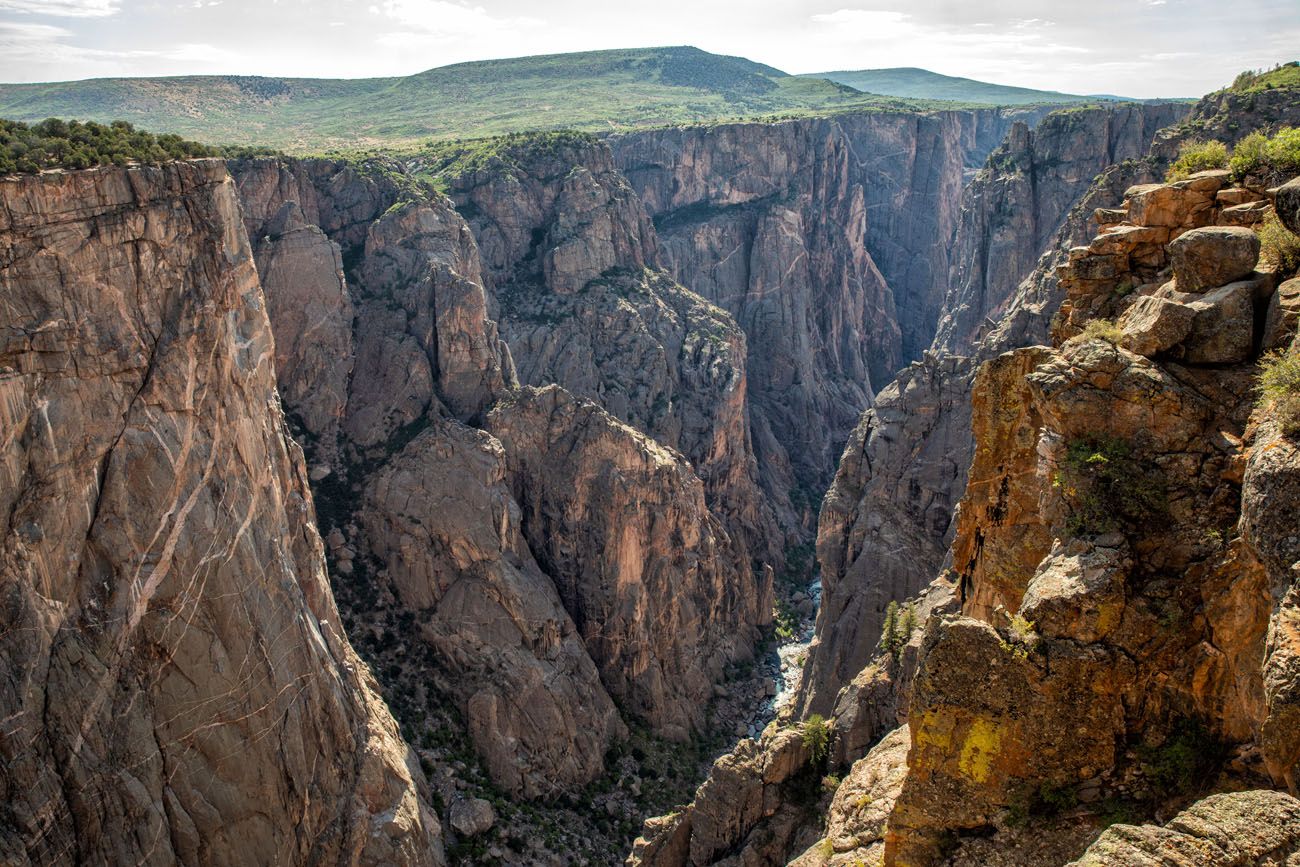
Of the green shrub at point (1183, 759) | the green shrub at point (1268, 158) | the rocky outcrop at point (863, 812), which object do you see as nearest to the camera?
the green shrub at point (1183, 759)

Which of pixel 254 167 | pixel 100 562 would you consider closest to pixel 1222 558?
pixel 100 562

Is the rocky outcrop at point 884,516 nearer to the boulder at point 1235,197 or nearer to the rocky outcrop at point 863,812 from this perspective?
the rocky outcrop at point 863,812

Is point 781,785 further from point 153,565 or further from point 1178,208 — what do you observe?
point 153,565

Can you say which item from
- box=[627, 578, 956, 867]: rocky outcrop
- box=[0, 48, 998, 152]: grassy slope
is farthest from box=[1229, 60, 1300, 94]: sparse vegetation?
box=[0, 48, 998, 152]: grassy slope

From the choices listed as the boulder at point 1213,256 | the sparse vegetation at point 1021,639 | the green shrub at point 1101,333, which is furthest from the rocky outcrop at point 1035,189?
the sparse vegetation at point 1021,639

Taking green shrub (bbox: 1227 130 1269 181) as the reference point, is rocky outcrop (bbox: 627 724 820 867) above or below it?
below

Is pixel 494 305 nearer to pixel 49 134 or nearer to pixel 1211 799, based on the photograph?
pixel 49 134

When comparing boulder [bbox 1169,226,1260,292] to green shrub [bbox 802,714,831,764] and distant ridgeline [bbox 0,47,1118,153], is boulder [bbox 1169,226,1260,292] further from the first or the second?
distant ridgeline [bbox 0,47,1118,153]
